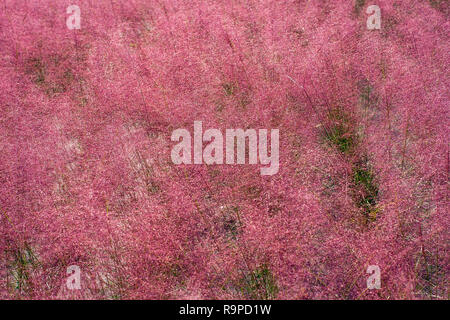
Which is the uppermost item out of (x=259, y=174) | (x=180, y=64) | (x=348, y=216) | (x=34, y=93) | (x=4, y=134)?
(x=180, y=64)

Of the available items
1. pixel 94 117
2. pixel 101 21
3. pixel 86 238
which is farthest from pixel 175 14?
pixel 86 238

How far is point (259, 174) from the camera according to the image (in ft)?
7.49

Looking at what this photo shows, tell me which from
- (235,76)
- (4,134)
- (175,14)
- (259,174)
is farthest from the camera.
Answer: (175,14)

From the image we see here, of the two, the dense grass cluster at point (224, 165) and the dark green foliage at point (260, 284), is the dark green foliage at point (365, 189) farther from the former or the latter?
the dark green foliage at point (260, 284)

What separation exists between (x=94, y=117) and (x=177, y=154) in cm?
83

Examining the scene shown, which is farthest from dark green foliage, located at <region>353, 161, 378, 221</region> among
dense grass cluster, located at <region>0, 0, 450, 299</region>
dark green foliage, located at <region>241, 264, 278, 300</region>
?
dark green foliage, located at <region>241, 264, 278, 300</region>

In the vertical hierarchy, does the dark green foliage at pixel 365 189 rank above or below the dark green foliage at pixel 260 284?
above

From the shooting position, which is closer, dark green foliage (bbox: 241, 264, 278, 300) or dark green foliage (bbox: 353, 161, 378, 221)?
dark green foliage (bbox: 241, 264, 278, 300)

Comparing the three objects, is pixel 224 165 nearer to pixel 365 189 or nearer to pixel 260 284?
pixel 260 284

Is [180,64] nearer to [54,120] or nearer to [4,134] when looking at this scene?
[54,120]

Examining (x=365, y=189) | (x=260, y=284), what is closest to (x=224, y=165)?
(x=260, y=284)

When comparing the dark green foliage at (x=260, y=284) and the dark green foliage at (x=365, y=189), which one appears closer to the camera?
the dark green foliage at (x=260, y=284)

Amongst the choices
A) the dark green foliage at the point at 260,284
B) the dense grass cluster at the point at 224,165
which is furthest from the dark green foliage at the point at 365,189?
the dark green foliage at the point at 260,284

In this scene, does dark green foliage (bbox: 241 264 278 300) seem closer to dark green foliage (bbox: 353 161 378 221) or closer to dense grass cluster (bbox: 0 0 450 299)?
dense grass cluster (bbox: 0 0 450 299)
